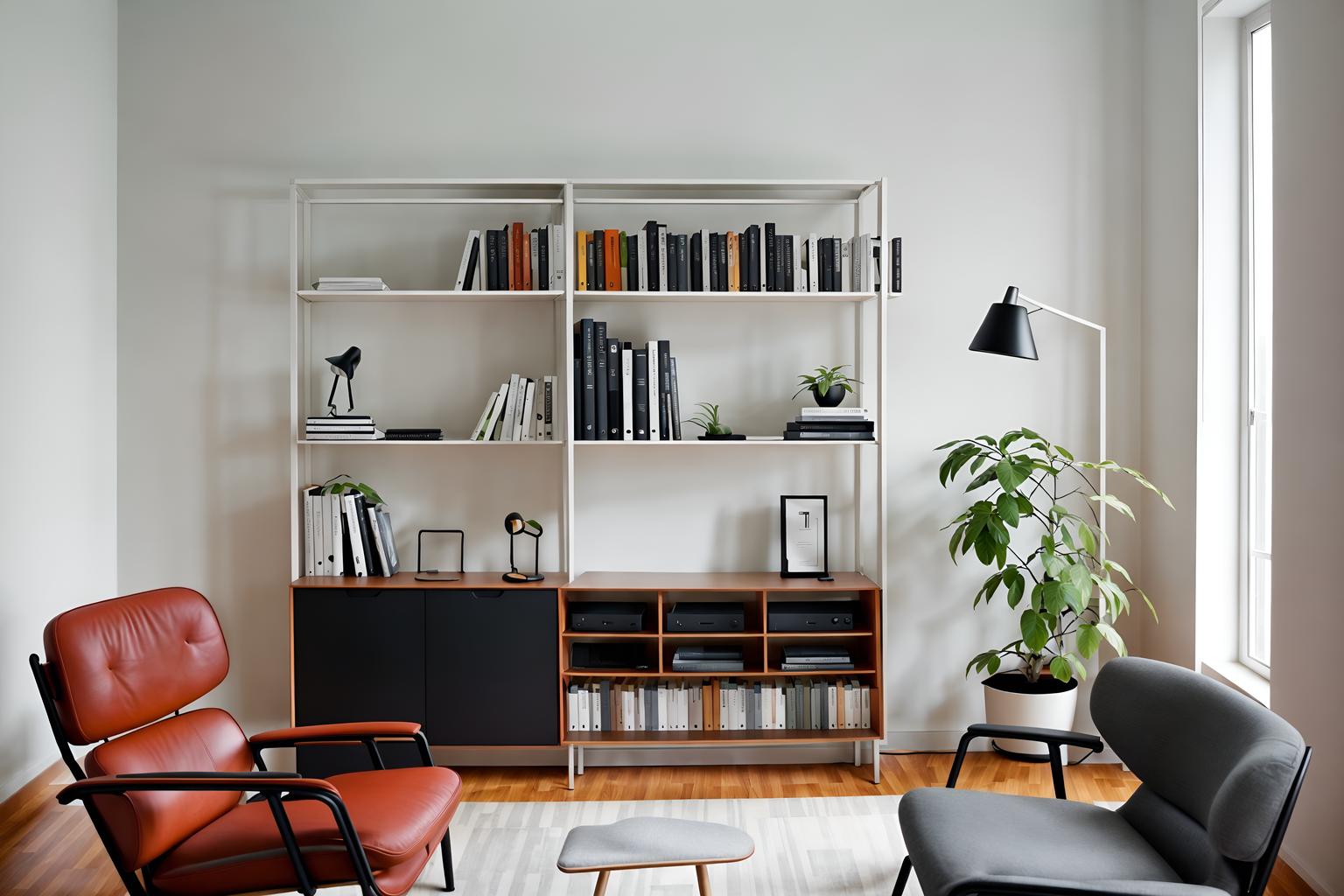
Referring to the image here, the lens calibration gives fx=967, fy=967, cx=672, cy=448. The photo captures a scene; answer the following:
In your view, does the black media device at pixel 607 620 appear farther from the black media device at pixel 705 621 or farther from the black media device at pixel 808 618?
the black media device at pixel 808 618

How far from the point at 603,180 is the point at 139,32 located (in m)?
1.98

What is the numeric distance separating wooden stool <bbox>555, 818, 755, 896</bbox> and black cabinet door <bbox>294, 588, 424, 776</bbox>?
129 cm

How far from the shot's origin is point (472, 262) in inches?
142

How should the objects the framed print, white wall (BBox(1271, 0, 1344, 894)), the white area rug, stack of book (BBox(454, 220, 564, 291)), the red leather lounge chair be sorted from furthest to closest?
1. the framed print
2. stack of book (BBox(454, 220, 564, 291))
3. the white area rug
4. white wall (BBox(1271, 0, 1344, 894))
5. the red leather lounge chair

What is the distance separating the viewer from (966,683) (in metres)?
3.89

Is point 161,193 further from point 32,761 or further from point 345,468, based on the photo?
point 32,761

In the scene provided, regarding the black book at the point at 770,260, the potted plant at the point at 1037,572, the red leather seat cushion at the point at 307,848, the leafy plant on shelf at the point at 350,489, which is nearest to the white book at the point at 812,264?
the black book at the point at 770,260

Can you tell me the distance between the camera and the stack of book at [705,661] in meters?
3.56

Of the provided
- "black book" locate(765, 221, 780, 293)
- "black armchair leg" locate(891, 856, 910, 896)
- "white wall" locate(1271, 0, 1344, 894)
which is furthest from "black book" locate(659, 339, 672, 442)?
"white wall" locate(1271, 0, 1344, 894)

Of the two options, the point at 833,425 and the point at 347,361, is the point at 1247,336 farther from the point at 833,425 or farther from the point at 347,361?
the point at 347,361

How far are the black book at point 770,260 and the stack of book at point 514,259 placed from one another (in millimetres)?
753

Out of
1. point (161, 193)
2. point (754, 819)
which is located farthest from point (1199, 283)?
point (161, 193)

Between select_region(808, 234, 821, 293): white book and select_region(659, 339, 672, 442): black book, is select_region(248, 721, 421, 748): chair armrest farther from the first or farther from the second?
select_region(808, 234, 821, 293): white book

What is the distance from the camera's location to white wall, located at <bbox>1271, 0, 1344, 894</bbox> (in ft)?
8.55
